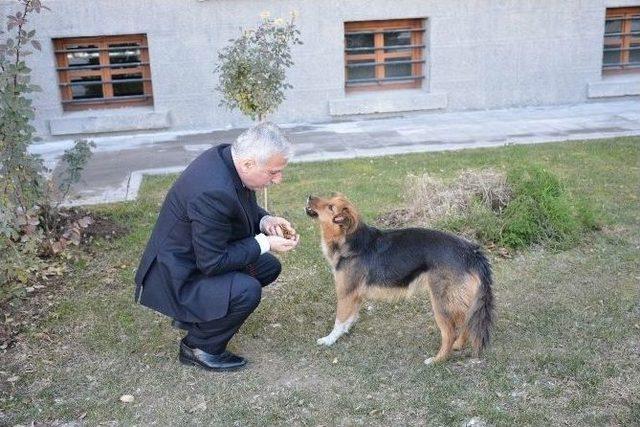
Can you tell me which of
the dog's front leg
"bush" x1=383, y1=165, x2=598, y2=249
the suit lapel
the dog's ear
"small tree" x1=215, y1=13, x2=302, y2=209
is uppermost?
"small tree" x1=215, y1=13, x2=302, y2=209

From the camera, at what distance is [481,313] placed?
3902 mm

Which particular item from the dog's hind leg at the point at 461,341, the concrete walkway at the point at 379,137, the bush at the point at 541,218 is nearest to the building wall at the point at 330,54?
the concrete walkway at the point at 379,137

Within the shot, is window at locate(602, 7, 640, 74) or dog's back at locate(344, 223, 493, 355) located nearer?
dog's back at locate(344, 223, 493, 355)

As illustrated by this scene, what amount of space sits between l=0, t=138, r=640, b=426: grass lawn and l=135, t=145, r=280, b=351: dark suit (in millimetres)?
523

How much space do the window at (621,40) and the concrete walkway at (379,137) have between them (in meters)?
1.12

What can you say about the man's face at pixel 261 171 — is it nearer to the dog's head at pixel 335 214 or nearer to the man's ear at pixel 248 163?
the man's ear at pixel 248 163

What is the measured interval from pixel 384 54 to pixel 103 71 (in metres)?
4.86

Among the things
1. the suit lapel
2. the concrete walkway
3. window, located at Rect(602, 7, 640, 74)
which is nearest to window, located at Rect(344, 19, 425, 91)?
the concrete walkway

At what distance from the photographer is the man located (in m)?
3.71

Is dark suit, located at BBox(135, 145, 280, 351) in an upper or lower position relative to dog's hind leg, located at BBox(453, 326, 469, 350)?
upper

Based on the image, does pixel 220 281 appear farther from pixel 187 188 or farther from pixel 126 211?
pixel 126 211

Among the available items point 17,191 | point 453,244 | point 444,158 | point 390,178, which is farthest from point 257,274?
point 444,158

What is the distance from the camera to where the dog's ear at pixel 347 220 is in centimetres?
418

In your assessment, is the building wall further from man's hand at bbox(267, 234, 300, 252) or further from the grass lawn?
man's hand at bbox(267, 234, 300, 252)
